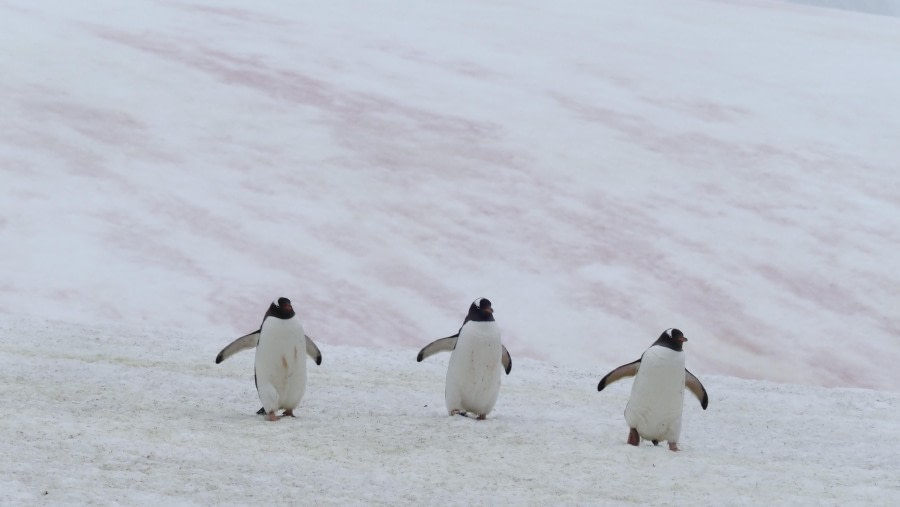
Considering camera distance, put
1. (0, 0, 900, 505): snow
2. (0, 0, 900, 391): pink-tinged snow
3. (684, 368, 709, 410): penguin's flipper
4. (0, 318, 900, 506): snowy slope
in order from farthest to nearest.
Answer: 1. (0, 0, 900, 391): pink-tinged snow
2. (684, 368, 709, 410): penguin's flipper
3. (0, 0, 900, 505): snow
4. (0, 318, 900, 506): snowy slope

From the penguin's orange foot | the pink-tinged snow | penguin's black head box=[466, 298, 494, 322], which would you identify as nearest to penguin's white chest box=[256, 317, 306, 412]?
penguin's black head box=[466, 298, 494, 322]

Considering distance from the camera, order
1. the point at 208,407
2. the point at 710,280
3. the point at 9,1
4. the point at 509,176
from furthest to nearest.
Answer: the point at 9,1 < the point at 509,176 < the point at 710,280 < the point at 208,407

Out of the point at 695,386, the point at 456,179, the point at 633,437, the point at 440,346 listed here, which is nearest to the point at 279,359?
the point at 440,346

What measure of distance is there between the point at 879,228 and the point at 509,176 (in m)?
3.15

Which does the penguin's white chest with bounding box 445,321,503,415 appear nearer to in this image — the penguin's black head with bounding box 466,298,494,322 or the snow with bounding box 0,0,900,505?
the penguin's black head with bounding box 466,298,494,322

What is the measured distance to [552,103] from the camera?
1236 centimetres

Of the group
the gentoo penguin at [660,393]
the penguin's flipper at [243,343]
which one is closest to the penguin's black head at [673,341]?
the gentoo penguin at [660,393]

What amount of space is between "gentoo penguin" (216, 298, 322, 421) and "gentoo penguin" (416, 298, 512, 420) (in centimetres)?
70

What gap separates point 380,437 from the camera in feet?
16.1

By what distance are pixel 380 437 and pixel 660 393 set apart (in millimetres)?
1179

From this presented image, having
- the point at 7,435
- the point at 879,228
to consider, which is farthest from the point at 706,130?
the point at 7,435

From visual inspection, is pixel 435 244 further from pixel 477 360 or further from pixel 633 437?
pixel 633 437

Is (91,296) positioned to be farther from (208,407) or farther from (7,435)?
(7,435)

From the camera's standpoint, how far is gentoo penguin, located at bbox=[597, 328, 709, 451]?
16.0 feet
